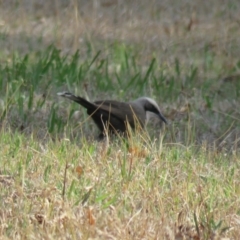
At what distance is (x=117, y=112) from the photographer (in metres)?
6.39

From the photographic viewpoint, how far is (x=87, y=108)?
6.25 metres

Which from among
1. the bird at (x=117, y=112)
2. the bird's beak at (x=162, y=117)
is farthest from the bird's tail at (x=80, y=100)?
the bird's beak at (x=162, y=117)

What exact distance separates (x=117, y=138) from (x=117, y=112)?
0.47 m

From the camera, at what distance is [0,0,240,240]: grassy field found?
407cm

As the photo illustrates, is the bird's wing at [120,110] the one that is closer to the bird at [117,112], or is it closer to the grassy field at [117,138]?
the bird at [117,112]

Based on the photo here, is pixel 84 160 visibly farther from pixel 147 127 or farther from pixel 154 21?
pixel 154 21

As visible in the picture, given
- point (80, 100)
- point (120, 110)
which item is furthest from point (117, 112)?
point (80, 100)

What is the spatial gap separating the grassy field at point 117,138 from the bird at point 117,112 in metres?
0.15

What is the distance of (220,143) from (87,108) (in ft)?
3.40

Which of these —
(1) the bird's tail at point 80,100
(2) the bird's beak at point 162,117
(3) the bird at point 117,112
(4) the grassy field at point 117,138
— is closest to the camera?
(4) the grassy field at point 117,138

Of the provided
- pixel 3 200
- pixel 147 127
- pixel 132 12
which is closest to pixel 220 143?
pixel 147 127

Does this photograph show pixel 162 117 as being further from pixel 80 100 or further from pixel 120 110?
pixel 80 100

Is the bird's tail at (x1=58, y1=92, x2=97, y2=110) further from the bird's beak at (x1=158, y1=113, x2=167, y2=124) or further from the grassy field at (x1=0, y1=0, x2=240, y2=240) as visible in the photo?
the bird's beak at (x1=158, y1=113, x2=167, y2=124)

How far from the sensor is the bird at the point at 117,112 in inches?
244
